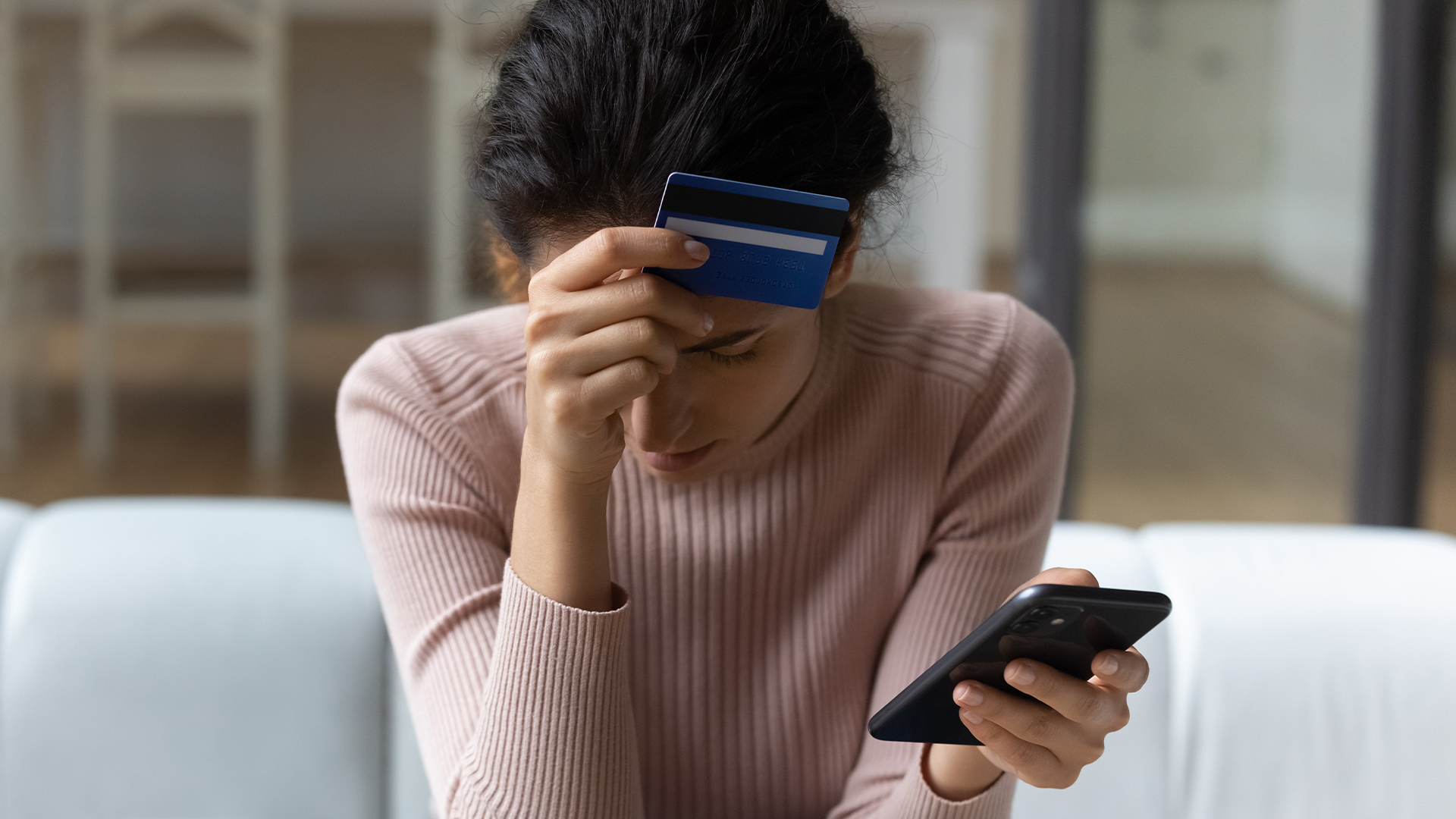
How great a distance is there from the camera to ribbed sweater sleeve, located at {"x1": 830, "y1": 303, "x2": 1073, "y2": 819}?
0.82 meters

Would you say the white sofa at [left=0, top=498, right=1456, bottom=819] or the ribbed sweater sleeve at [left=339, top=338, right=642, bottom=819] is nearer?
the ribbed sweater sleeve at [left=339, top=338, right=642, bottom=819]

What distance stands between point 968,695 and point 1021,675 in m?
0.03

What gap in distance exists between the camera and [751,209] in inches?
23.2

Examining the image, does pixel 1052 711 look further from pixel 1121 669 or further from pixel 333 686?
pixel 333 686

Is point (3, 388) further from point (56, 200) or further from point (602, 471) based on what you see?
point (602, 471)

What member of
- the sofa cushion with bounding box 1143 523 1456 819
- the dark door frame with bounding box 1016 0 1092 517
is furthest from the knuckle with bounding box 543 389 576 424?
the dark door frame with bounding box 1016 0 1092 517

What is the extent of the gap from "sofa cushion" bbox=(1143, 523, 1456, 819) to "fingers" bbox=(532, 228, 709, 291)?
0.65 meters

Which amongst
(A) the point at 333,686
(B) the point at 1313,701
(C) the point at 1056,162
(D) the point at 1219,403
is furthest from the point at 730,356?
(D) the point at 1219,403

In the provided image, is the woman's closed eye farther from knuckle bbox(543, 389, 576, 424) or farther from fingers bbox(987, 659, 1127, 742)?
fingers bbox(987, 659, 1127, 742)

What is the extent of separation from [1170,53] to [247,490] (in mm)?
1793

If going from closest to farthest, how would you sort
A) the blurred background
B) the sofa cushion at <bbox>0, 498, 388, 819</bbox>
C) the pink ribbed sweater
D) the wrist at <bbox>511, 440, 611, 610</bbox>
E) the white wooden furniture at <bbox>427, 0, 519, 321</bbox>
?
the wrist at <bbox>511, 440, 611, 610</bbox> → the pink ribbed sweater → the sofa cushion at <bbox>0, 498, 388, 819</bbox> → the blurred background → the white wooden furniture at <bbox>427, 0, 519, 321</bbox>

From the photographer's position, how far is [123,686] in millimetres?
1005

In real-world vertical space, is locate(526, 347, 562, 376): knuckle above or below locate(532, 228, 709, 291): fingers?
below

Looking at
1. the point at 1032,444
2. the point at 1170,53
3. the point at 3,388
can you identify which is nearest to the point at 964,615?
the point at 1032,444
